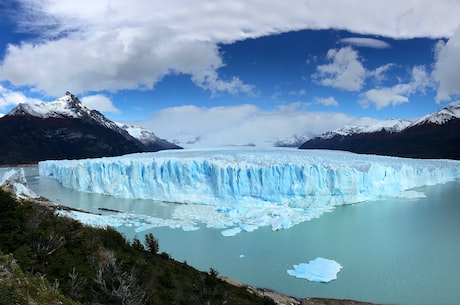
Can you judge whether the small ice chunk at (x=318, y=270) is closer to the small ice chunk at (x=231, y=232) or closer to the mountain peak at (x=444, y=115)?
the small ice chunk at (x=231, y=232)

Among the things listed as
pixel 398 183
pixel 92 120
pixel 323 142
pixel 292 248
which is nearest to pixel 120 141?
pixel 92 120

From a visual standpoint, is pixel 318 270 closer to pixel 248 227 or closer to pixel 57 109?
pixel 248 227

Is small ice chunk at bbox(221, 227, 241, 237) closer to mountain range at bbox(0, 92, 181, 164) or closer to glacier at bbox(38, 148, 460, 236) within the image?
glacier at bbox(38, 148, 460, 236)

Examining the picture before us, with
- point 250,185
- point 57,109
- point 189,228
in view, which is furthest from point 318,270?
point 57,109

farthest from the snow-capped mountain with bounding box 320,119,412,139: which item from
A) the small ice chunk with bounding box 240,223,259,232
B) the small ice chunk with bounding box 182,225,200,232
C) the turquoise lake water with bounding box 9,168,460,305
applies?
the small ice chunk with bounding box 182,225,200,232

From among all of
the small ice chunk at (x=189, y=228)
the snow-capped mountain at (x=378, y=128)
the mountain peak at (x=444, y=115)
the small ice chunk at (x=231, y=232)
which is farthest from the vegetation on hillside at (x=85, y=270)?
the snow-capped mountain at (x=378, y=128)

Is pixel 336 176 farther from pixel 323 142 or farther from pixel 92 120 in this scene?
pixel 323 142
